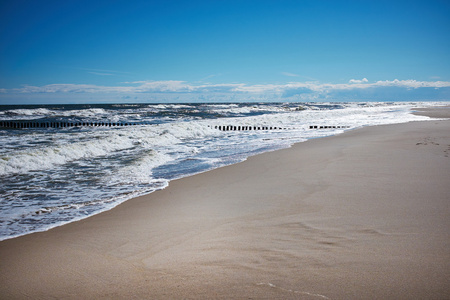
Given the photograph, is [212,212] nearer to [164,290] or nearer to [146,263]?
[146,263]

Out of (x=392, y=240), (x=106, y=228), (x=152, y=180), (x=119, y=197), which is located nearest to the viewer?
(x=392, y=240)

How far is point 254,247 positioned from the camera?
2.98 meters

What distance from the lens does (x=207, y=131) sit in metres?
20.3

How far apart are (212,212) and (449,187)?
3817mm

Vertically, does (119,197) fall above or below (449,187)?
below

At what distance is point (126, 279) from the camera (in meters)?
2.49

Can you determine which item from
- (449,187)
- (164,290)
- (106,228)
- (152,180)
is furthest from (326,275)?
(152,180)

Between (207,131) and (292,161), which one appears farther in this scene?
(207,131)

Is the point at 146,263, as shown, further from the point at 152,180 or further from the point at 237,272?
the point at 152,180

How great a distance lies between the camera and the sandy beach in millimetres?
2293

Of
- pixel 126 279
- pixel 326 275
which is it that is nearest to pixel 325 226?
pixel 326 275

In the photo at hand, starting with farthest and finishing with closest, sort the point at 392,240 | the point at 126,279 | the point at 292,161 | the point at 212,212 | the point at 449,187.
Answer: the point at 292,161
the point at 449,187
the point at 212,212
the point at 392,240
the point at 126,279

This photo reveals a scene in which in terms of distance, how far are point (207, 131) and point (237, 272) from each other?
1803 centimetres

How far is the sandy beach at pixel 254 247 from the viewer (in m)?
2.29
